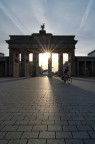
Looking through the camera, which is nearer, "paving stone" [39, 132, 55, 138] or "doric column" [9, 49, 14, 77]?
"paving stone" [39, 132, 55, 138]

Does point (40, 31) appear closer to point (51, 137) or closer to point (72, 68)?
point (72, 68)

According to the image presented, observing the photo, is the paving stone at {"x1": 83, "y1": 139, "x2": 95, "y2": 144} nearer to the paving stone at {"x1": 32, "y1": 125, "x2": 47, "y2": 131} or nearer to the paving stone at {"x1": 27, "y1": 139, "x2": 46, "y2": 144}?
the paving stone at {"x1": 27, "y1": 139, "x2": 46, "y2": 144}

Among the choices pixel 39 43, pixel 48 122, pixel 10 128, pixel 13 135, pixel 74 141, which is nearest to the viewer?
pixel 74 141

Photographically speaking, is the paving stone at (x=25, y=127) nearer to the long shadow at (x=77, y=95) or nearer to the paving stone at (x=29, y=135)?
the paving stone at (x=29, y=135)

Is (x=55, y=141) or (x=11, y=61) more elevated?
(x=11, y=61)

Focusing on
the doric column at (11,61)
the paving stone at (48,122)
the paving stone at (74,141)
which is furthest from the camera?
the doric column at (11,61)

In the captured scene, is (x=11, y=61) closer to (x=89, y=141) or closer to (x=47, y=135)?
Result: (x=47, y=135)

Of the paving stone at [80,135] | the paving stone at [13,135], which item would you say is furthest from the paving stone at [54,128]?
the paving stone at [13,135]

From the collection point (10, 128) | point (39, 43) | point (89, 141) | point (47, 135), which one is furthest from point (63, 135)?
point (39, 43)

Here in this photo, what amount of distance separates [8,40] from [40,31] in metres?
10.5

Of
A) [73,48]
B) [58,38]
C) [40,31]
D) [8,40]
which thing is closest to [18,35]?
[8,40]

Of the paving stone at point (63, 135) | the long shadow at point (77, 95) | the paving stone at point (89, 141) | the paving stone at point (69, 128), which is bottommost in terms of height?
the paving stone at point (89, 141)

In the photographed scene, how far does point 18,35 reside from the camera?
51.4 meters

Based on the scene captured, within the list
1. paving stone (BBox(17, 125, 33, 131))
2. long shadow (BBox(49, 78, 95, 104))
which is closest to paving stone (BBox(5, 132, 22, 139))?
paving stone (BBox(17, 125, 33, 131))
